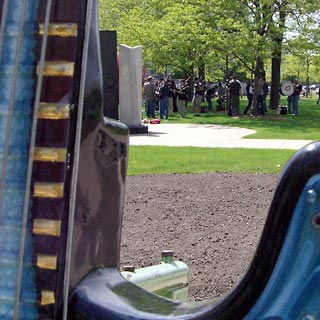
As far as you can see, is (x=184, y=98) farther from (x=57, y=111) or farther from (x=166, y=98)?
(x=57, y=111)

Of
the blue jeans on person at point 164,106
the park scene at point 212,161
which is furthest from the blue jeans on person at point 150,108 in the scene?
the park scene at point 212,161

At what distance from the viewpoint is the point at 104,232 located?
2.14 metres

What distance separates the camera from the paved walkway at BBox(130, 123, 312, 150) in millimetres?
14109

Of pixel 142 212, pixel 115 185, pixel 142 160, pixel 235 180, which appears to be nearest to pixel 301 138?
pixel 142 160

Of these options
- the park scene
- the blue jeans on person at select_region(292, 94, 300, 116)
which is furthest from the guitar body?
the blue jeans on person at select_region(292, 94, 300, 116)

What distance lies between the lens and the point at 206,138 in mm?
15898

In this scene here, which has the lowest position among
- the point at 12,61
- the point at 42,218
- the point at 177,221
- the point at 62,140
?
the point at 177,221

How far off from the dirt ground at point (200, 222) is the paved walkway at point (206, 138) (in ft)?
14.4

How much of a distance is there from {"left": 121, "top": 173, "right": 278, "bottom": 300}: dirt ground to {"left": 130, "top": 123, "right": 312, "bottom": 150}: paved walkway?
4.38 meters

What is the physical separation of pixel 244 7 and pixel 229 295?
2340 centimetres

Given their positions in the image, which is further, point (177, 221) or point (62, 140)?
point (177, 221)

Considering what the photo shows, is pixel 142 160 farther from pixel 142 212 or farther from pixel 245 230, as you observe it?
pixel 245 230

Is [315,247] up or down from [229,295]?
up

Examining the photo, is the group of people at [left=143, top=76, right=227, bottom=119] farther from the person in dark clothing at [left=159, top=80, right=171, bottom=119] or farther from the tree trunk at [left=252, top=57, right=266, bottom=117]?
the tree trunk at [left=252, top=57, right=266, bottom=117]
